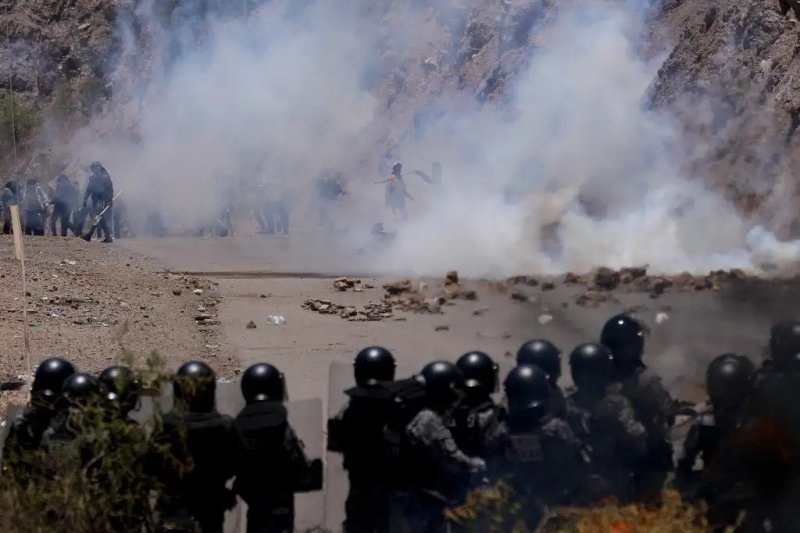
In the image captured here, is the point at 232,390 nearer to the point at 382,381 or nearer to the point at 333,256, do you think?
the point at 382,381

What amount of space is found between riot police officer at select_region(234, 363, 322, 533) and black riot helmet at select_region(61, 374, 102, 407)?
65 centimetres

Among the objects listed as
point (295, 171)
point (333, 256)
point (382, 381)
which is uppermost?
point (295, 171)

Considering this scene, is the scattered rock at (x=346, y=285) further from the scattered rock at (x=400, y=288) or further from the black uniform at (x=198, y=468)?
the black uniform at (x=198, y=468)

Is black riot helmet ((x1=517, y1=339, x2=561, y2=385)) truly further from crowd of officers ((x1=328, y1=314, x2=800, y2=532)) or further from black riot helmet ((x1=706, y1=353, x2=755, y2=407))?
black riot helmet ((x1=706, y1=353, x2=755, y2=407))

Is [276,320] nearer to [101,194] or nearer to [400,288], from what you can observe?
[400,288]

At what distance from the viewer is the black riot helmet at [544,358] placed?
193 inches

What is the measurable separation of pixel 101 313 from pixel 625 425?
731 centimetres

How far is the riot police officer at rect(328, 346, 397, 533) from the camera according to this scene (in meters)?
4.57

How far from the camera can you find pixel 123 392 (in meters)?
4.60

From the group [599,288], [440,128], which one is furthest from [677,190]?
[440,128]

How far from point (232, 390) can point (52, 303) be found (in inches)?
259

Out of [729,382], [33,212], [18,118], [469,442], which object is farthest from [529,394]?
[18,118]

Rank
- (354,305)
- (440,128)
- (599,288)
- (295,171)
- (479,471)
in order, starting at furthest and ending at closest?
A: (295,171)
(440,128)
(354,305)
(599,288)
(479,471)

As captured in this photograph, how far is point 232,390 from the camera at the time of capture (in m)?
4.87
